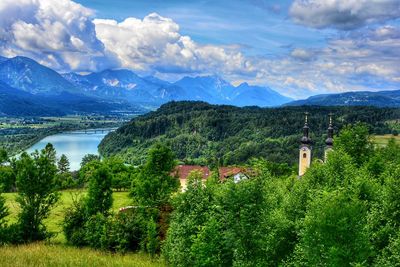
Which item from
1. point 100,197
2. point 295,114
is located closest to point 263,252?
point 100,197

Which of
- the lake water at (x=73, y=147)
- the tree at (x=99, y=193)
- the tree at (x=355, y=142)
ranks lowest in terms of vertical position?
the lake water at (x=73, y=147)

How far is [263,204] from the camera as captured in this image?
62.4 feet

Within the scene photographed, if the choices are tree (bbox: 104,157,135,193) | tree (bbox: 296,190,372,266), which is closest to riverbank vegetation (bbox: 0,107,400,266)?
tree (bbox: 296,190,372,266)

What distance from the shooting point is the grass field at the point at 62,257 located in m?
21.3

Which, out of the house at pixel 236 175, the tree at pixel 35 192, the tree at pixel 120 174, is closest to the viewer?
the house at pixel 236 175

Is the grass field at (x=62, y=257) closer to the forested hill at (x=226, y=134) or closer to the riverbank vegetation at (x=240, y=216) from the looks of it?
the riverbank vegetation at (x=240, y=216)

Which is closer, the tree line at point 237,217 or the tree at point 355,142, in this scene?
the tree line at point 237,217

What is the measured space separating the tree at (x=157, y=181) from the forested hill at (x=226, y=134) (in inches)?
3802

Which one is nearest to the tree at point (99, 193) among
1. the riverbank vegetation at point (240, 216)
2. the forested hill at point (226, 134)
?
the riverbank vegetation at point (240, 216)

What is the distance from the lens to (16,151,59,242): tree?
28.9 m

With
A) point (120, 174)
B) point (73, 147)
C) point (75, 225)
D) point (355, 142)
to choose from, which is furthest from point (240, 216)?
point (73, 147)

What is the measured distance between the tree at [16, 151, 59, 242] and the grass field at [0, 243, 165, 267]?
2.13m

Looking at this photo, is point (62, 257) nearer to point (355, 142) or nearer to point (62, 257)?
point (62, 257)

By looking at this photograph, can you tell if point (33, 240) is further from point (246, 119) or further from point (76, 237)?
point (246, 119)
